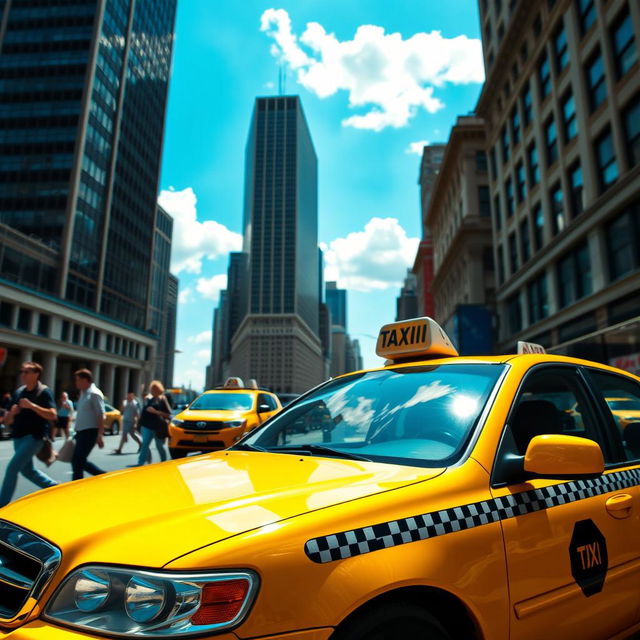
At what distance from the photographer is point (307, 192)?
184500 millimetres

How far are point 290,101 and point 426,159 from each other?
114 meters

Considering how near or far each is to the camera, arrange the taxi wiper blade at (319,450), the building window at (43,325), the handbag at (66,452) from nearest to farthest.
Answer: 1. the taxi wiper blade at (319,450)
2. the handbag at (66,452)
3. the building window at (43,325)

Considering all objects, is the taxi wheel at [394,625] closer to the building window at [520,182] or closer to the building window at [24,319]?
the building window at [520,182]

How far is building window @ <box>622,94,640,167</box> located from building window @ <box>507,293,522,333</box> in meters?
12.8

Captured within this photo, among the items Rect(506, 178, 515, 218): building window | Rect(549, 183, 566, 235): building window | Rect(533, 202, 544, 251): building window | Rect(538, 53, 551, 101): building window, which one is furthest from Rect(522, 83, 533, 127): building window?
Rect(549, 183, 566, 235): building window

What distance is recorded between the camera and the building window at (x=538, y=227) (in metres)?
26.1

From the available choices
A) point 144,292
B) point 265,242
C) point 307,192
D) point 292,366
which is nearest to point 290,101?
point 307,192

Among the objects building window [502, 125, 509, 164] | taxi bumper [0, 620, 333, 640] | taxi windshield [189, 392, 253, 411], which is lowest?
taxi bumper [0, 620, 333, 640]

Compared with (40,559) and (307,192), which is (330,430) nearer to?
(40,559)

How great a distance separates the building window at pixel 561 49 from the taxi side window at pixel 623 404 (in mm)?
24465

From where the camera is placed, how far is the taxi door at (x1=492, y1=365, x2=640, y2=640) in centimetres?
187

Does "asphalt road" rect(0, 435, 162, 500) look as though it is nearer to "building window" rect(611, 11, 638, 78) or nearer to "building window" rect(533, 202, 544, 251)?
"building window" rect(611, 11, 638, 78)

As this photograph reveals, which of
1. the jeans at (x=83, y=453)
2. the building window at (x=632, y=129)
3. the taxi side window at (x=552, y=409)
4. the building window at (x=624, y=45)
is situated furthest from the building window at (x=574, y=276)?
the taxi side window at (x=552, y=409)

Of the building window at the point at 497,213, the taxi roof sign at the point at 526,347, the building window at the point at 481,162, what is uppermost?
the building window at the point at 481,162
